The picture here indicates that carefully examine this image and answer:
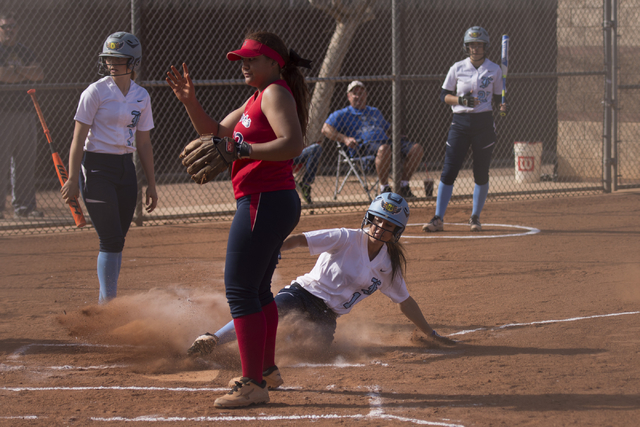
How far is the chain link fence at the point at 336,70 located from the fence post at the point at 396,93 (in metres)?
0.06

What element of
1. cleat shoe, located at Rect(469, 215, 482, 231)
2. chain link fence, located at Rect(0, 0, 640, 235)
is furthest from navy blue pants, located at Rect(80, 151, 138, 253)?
chain link fence, located at Rect(0, 0, 640, 235)

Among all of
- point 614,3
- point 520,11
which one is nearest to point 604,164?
point 614,3

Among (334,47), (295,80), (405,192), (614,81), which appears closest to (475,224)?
(405,192)

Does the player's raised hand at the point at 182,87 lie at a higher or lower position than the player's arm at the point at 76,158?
higher

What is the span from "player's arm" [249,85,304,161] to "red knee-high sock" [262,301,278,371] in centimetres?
88

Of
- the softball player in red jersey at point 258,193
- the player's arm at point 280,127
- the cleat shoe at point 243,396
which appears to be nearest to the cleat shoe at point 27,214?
the softball player in red jersey at point 258,193

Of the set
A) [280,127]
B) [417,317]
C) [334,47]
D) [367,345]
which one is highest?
[334,47]

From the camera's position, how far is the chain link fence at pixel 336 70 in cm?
1152

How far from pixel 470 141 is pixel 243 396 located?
5.69m

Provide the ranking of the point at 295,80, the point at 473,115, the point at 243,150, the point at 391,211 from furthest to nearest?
the point at 473,115, the point at 391,211, the point at 295,80, the point at 243,150

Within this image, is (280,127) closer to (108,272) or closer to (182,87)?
(182,87)

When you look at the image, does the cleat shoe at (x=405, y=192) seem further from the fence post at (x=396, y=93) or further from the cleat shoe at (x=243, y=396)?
the cleat shoe at (x=243, y=396)

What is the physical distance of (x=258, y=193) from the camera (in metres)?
3.31

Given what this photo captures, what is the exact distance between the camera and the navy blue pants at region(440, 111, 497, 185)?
8148 mm
